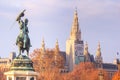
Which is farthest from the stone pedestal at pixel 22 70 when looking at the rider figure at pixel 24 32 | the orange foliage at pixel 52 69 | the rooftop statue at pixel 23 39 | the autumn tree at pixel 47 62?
the orange foliage at pixel 52 69

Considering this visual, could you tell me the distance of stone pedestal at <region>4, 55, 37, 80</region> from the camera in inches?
1984

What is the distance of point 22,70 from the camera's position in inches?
2003

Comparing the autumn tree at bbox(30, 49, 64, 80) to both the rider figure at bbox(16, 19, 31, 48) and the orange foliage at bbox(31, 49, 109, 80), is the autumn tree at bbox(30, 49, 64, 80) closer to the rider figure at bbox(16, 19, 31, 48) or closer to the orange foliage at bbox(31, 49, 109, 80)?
the orange foliage at bbox(31, 49, 109, 80)

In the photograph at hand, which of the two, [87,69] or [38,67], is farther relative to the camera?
[87,69]

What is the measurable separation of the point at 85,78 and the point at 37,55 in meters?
14.0

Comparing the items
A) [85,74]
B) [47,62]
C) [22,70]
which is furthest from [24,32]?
[85,74]

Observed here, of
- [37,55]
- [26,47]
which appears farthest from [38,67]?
[26,47]

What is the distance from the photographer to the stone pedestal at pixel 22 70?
165ft

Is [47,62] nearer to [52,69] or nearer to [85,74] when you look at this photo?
[52,69]

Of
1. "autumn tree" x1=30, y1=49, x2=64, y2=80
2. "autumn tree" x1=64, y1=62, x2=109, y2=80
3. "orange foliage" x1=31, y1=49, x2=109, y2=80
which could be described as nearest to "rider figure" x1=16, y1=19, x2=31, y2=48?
"autumn tree" x1=30, y1=49, x2=64, y2=80

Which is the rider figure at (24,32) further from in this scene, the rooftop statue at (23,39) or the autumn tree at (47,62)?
the autumn tree at (47,62)

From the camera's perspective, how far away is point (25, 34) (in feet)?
171

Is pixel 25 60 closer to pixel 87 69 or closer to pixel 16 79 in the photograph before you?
pixel 16 79

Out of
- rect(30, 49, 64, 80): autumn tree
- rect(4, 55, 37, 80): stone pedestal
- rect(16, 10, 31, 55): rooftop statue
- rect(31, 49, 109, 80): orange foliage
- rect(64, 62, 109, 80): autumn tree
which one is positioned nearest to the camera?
rect(4, 55, 37, 80): stone pedestal
